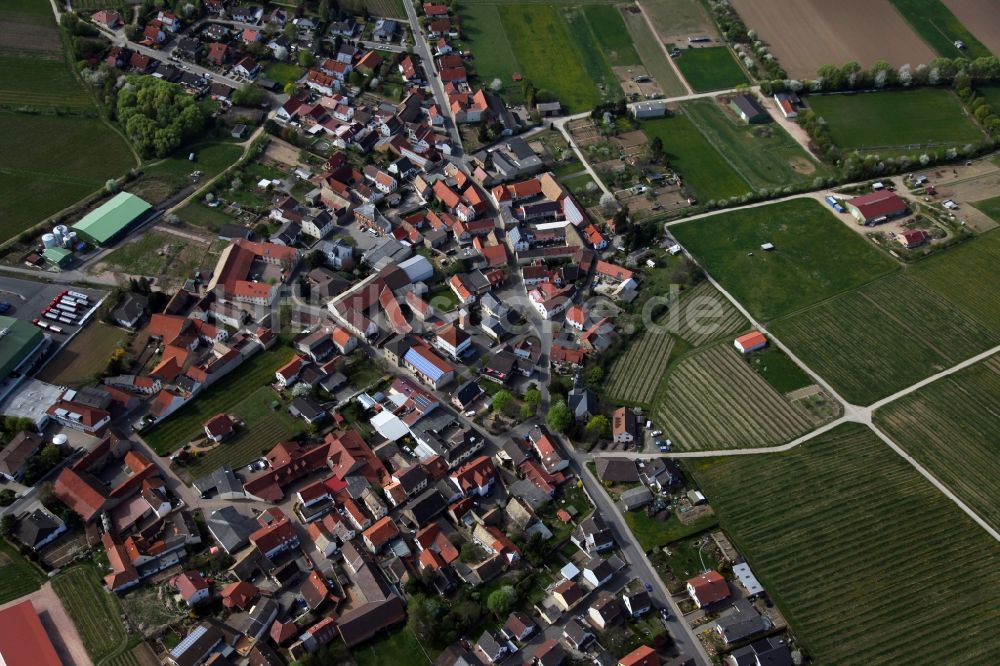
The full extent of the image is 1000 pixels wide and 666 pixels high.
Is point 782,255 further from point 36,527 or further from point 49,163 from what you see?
point 49,163

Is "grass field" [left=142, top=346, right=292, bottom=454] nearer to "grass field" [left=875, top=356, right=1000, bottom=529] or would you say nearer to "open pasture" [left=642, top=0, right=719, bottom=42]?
"grass field" [left=875, top=356, right=1000, bottom=529]

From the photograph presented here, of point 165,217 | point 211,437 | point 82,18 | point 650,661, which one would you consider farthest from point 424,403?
point 82,18

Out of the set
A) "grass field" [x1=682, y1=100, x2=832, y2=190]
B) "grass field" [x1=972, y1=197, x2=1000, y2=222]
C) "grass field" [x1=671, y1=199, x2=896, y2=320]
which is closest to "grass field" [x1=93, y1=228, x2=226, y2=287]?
"grass field" [x1=671, y1=199, x2=896, y2=320]

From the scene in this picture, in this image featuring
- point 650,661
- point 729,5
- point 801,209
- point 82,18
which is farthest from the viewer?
point 729,5

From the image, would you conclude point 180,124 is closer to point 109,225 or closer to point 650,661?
point 109,225

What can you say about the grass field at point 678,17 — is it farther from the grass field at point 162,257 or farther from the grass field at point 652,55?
the grass field at point 162,257

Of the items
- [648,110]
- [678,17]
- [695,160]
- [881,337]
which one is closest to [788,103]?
[695,160]

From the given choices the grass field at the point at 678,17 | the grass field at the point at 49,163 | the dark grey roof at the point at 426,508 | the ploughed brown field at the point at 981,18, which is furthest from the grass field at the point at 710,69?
the dark grey roof at the point at 426,508

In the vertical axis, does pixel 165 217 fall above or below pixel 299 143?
below
